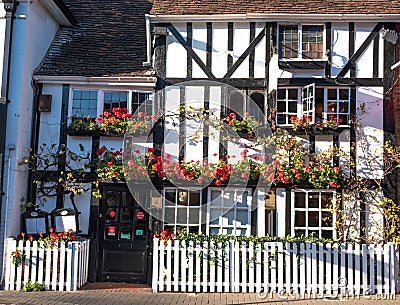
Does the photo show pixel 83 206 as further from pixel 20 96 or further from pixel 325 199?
pixel 325 199

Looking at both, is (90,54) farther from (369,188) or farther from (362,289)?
(362,289)

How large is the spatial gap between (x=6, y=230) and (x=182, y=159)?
13.4ft

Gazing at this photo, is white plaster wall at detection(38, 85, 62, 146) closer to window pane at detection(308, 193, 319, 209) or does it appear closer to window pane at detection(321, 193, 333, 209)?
window pane at detection(308, 193, 319, 209)

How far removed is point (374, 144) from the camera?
11141 millimetres

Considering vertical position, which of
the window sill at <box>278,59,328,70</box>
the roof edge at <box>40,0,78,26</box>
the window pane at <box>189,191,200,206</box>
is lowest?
the window pane at <box>189,191,200,206</box>

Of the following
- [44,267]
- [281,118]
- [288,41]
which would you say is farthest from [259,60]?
[44,267]

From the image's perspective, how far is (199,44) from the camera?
38.3 ft

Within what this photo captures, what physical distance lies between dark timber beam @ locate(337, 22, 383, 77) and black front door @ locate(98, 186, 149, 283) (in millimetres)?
5365

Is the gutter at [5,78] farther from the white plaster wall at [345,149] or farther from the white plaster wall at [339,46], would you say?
the white plaster wall at [345,149]

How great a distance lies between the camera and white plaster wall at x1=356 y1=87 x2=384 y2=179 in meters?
11.1

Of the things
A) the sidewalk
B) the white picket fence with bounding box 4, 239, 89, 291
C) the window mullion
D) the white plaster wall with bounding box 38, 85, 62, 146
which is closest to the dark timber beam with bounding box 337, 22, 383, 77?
the window mullion

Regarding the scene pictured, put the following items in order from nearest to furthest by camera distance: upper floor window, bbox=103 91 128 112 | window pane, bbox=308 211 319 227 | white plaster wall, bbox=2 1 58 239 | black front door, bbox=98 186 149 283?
white plaster wall, bbox=2 1 58 239, window pane, bbox=308 211 319 227, black front door, bbox=98 186 149 283, upper floor window, bbox=103 91 128 112

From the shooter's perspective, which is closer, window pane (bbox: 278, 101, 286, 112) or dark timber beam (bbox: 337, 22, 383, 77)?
dark timber beam (bbox: 337, 22, 383, 77)

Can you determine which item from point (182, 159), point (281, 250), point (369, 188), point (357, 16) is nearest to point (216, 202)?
point (182, 159)
